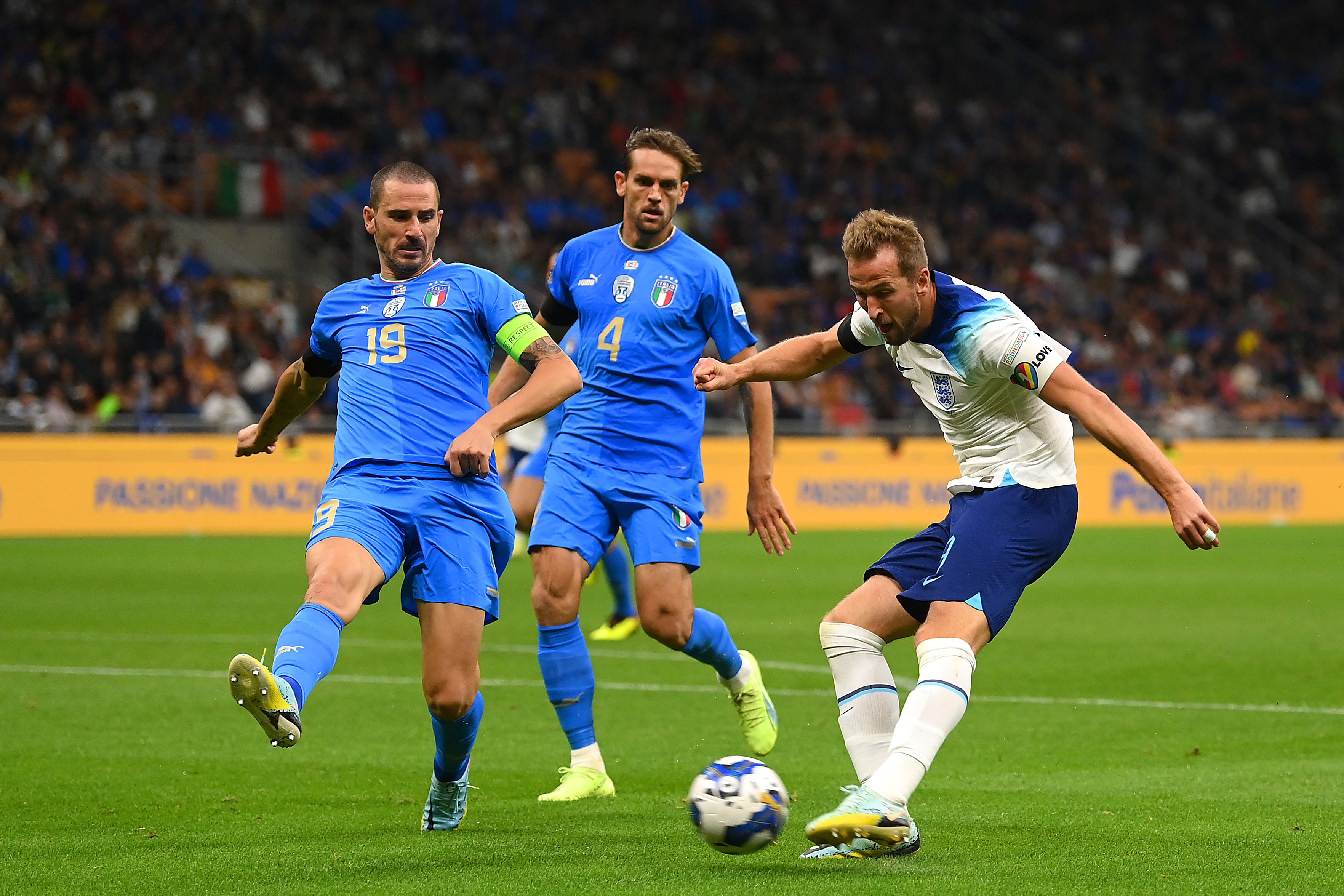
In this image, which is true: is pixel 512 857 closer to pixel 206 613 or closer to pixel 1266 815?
pixel 1266 815

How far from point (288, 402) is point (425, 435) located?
664 millimetres

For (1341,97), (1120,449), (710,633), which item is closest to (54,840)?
(710,633)

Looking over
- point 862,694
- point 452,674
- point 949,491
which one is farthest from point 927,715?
point 452,674

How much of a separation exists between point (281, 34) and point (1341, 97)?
75.6ft

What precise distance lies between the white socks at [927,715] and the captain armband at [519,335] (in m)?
1.62

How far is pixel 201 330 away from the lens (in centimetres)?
2291

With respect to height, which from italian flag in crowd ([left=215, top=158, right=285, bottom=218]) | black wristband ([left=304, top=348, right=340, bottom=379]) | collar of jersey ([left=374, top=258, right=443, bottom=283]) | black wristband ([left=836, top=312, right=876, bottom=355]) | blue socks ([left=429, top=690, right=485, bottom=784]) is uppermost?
italian flag in crowd ([left=215, top=158, right=285, bottom=218])

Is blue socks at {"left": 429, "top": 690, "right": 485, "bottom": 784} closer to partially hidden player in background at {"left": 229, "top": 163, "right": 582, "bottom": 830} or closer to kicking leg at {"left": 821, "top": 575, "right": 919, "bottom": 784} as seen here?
partially hidden player in background at {"left": 229, "top": 163, "right": 582, "bottom": 830}

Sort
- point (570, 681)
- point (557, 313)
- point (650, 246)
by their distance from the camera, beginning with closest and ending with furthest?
point (570, 681) → point (650, 246) → point (557, 313)

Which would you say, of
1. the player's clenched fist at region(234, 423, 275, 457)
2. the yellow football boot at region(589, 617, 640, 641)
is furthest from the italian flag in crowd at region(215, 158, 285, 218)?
the player's clenched fist at region(234, 423, 275, 457)

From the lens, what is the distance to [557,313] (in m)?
7.14

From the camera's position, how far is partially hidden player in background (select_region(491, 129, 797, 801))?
661 centimetres

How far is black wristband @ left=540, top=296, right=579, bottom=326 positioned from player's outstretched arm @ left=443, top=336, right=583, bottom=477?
1.52 m

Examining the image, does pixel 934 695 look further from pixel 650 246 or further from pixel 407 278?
pixel 650 246
